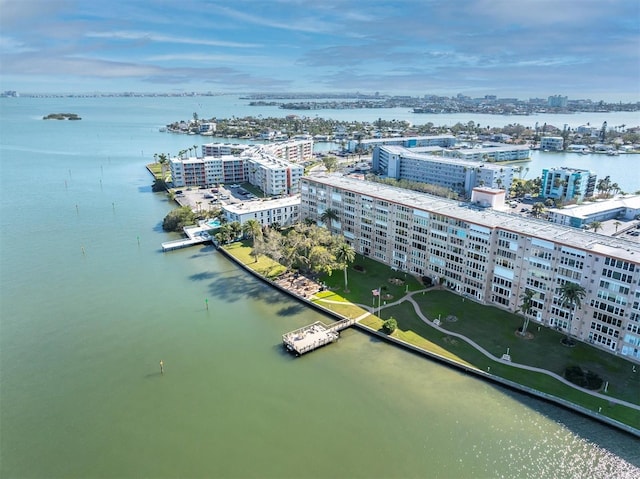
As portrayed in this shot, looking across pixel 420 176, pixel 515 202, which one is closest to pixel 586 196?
pixel 515 202

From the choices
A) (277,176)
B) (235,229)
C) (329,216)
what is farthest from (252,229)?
(277,176)

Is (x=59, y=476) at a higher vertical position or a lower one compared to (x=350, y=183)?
lower

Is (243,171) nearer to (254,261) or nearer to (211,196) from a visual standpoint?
(211,196)

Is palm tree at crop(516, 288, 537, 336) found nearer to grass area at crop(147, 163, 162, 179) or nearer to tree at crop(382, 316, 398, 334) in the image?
tree at crop(382, 316, 398, 334)

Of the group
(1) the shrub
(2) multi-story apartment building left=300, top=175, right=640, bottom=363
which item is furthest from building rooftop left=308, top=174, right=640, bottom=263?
(1) the shrub

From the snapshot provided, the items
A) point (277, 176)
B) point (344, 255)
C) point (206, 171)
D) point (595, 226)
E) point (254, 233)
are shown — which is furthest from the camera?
point (206, 171)

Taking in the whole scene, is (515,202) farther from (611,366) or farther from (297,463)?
(297,463)
